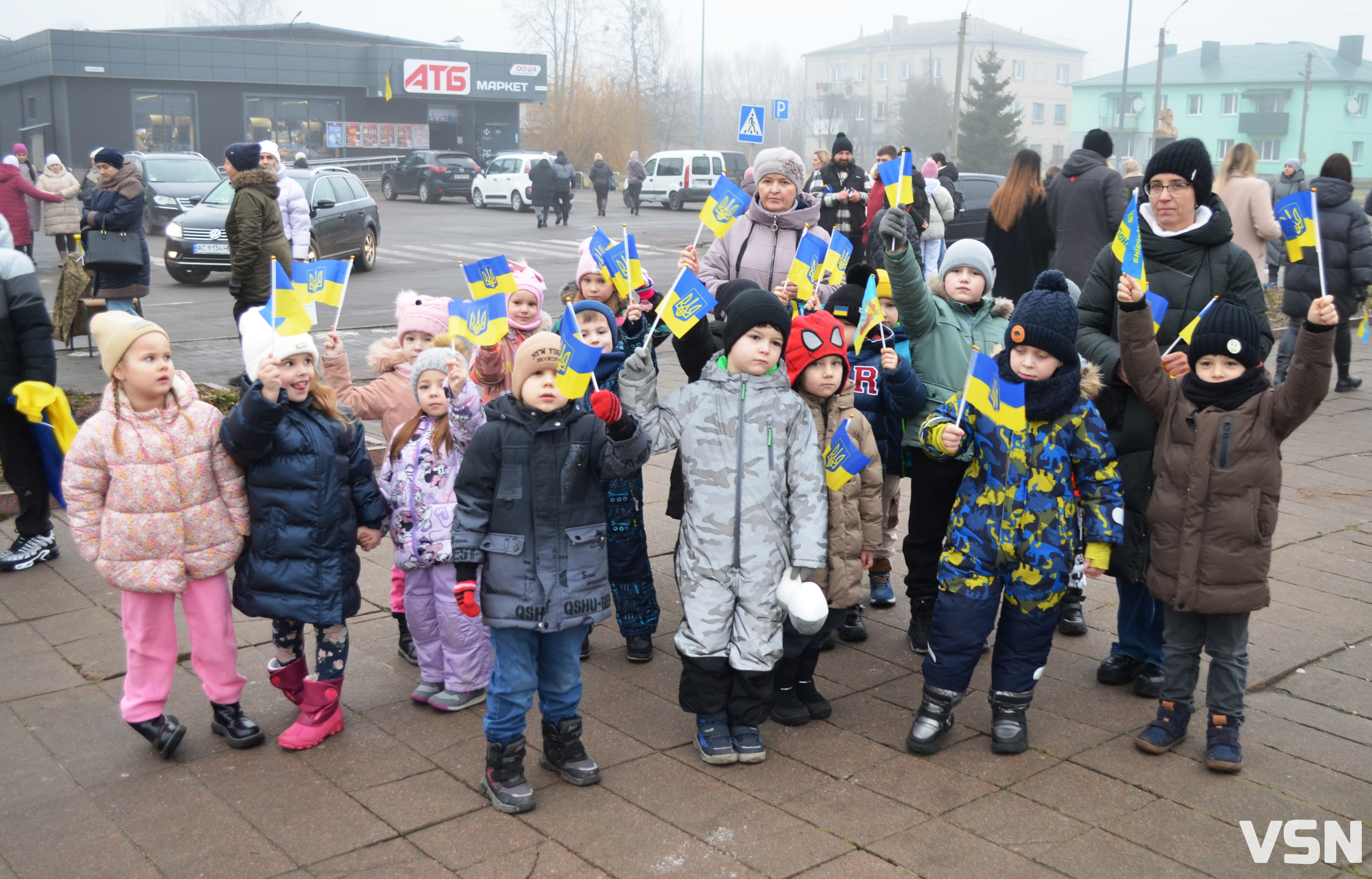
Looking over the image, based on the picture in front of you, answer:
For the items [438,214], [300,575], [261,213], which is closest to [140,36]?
[438,214]

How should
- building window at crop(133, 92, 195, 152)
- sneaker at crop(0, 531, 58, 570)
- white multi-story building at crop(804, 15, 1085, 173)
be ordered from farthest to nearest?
white multi-story building at crop(804, 15, 1085, 173) < building window at crop(133, 92, 195, 152) < sneaker at crop(0, 531, 58, 570)

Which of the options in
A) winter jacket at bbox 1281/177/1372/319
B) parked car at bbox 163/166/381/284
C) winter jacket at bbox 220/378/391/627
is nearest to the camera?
winter jacket at bbox 220/378/391/627

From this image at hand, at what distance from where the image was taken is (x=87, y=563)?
6.03 meters

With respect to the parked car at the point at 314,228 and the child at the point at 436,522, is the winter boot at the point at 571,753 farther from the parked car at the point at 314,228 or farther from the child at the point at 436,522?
the parked car at the point at 314,228

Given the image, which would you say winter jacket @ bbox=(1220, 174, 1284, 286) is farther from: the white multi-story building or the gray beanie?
the white multi-story building

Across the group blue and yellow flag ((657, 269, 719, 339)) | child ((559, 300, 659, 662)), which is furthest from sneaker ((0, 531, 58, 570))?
blue and yellow flag ((657, 269, 719, 339))

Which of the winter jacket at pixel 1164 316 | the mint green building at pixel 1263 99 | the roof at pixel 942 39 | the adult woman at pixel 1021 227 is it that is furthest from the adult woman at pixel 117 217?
the roof at pixel 942 39

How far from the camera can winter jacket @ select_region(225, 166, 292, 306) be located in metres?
8.99

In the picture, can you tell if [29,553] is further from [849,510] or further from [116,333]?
[849,510]

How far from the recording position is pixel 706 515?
13.3 ft

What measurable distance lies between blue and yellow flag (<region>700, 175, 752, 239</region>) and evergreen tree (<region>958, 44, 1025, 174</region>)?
178 feet

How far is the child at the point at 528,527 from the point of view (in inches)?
147

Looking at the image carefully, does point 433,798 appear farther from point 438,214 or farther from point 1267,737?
point 438,214

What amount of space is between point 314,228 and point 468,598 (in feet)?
50.7
